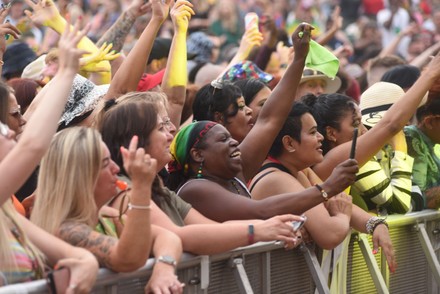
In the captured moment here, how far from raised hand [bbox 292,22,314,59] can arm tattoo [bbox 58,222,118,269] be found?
88.6 inches

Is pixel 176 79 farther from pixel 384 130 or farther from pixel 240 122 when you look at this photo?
pixel 384 130

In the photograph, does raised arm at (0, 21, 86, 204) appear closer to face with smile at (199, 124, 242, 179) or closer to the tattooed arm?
face with smile at (199, 124, 242, 179)

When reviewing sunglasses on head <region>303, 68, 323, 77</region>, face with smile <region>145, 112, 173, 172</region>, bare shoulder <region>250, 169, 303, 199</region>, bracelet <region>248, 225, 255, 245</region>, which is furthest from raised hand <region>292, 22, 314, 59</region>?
sunglasses on head <region>303, 68, 323, 77</region>

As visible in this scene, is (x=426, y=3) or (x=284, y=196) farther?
(x=426, y=3)

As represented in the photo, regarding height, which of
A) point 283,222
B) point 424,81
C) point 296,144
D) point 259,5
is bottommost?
point 283,222

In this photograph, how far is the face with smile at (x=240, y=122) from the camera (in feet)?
22.3

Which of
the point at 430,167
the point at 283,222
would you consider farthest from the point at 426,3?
the point at 283,222

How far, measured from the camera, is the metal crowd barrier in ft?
15.4

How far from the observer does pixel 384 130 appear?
263 inches

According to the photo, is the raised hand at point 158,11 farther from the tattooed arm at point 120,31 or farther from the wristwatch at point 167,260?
the wristwatch at point 167,260

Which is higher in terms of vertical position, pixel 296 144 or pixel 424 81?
pixel 424 81

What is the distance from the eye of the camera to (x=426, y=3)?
20.8m

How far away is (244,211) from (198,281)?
714 millimetres

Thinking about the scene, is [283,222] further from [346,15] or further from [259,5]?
[346,15]
